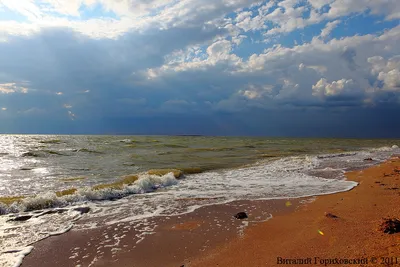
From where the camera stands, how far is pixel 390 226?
5613mm

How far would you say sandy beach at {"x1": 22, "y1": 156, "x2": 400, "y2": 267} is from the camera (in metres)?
4.94

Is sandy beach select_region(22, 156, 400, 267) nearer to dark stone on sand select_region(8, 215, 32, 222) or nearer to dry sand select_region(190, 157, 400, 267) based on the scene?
dry sand select_region(190, 157, 400, 267)

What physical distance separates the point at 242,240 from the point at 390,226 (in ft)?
10.1

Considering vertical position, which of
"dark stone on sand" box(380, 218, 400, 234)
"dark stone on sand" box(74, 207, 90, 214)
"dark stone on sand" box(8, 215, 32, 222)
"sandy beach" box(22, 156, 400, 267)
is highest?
"dark stone on sand" box(380, 218, 400, 234)

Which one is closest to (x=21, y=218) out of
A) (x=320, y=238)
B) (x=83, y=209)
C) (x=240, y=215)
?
(x=83, y=209)

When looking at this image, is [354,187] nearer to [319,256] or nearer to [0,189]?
[319,256]

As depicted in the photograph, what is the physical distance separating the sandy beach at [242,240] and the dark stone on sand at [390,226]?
0.15 m

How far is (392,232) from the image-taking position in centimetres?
550

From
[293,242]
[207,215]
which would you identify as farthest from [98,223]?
[293,242]

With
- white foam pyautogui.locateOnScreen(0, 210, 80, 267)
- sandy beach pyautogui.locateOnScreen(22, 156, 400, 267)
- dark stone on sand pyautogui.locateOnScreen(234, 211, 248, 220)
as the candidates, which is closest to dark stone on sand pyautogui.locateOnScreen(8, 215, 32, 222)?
white foam pyautogui.locateOnScreen(0, 210, 80, 267)

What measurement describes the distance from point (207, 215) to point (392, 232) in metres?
4.54

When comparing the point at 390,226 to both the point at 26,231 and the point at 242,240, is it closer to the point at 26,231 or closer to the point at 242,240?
the point at 242,240

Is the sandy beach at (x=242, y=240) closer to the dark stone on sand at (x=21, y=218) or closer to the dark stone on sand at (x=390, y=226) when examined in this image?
the dark stone on sand at (x=390, y=226)

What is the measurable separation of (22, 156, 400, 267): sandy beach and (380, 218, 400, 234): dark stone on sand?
6.0 inches
